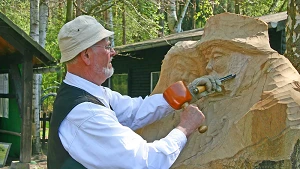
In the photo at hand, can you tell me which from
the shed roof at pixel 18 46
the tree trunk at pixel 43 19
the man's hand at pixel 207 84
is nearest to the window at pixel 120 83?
the tree trunk at pixel 43 19

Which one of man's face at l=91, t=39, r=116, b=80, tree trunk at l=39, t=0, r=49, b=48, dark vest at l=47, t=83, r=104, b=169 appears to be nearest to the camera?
dark vest at l=47, t=83, r=104, b=169

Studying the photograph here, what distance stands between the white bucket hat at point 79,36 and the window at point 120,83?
32.0 ft

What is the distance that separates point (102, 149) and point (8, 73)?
259 inches

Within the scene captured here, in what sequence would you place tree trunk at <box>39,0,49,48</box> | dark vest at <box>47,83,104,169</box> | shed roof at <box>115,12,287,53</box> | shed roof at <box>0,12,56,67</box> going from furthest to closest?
tree trunk at <box>39,0,49,48</box> < shed roof at <box>0,12,56,67</box> < shed roof at <box>115,12,287,53</box> < dark vest at <box>47,83,104,169</box>

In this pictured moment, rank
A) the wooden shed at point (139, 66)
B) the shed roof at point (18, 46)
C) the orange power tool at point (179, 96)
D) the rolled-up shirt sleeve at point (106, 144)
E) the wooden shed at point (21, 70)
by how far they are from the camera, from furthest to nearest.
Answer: the wooden shed at point (139, 66)
the wooden shed at point (21, 70)
the shed roof at point (18, 46)
the orange power tool at point (179, 96)
the rolled-up shirt sleeve at point (106, 144)

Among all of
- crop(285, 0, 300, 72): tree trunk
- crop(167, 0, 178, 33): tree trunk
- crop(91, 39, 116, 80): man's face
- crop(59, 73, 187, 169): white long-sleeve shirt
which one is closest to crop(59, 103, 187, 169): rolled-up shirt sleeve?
crop(59, 73, 187, 169): white long-sleeve shirt

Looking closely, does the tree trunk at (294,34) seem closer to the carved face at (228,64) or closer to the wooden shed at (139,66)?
the carved face at (228,64)

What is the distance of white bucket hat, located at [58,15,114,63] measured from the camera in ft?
6.79

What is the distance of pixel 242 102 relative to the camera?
244 centimetres

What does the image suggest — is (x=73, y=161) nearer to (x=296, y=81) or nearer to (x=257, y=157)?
(x=257, y=157)

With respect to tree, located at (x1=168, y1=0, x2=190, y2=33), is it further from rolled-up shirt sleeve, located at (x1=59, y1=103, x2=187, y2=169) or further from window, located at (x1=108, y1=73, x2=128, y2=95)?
rolled-up shirt sleeve, located at (x1=59, y1=103, x2=187, y2=169)

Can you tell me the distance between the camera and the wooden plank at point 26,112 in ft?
21.9

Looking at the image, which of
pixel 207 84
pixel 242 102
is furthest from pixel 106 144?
pixel 242 102

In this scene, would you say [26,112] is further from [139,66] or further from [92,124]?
[92,124]
